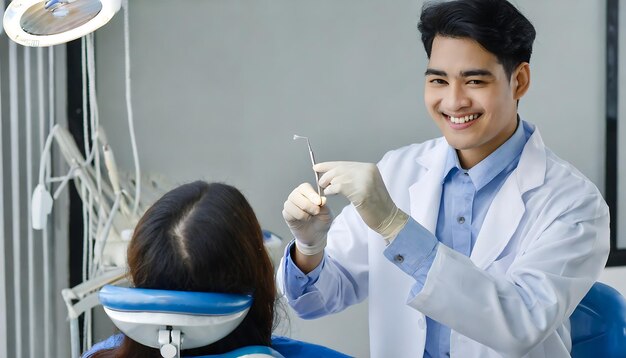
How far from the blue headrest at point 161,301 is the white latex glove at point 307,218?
37 centimetres

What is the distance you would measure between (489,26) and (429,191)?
359 mm

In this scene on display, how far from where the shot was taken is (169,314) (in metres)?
1.09

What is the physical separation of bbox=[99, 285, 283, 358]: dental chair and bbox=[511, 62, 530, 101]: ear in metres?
0.77

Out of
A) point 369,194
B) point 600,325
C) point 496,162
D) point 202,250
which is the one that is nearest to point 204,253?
point 202,250

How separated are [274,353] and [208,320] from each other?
153mm

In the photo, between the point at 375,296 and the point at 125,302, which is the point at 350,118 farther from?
the point at 125,302

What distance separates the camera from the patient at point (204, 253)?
1.18 meters

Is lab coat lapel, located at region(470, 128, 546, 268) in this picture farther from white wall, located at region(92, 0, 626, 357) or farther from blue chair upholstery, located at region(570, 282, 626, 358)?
white wall, located at region(92, 0, 626, 357)

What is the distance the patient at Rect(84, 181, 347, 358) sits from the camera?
1.18 m

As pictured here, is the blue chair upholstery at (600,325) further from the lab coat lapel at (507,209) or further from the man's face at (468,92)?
the man's face at (468,92)

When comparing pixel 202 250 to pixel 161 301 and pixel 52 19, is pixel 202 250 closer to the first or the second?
pixel 161 301

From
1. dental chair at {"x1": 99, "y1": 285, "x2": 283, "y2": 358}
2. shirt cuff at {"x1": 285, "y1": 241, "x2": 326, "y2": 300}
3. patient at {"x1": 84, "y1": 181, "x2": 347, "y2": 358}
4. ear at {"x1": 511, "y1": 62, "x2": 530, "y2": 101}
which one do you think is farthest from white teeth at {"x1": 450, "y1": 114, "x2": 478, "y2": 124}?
dental chair at {"x1": 99, "y1": 285, "x2": 283, "y2": 358}

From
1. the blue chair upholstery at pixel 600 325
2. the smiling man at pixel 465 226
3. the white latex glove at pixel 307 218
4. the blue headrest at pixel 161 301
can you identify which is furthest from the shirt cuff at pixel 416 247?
the blue chair upholstery at pixel 600 325

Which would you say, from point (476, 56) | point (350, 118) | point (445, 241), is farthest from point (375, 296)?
point (350, 118)
